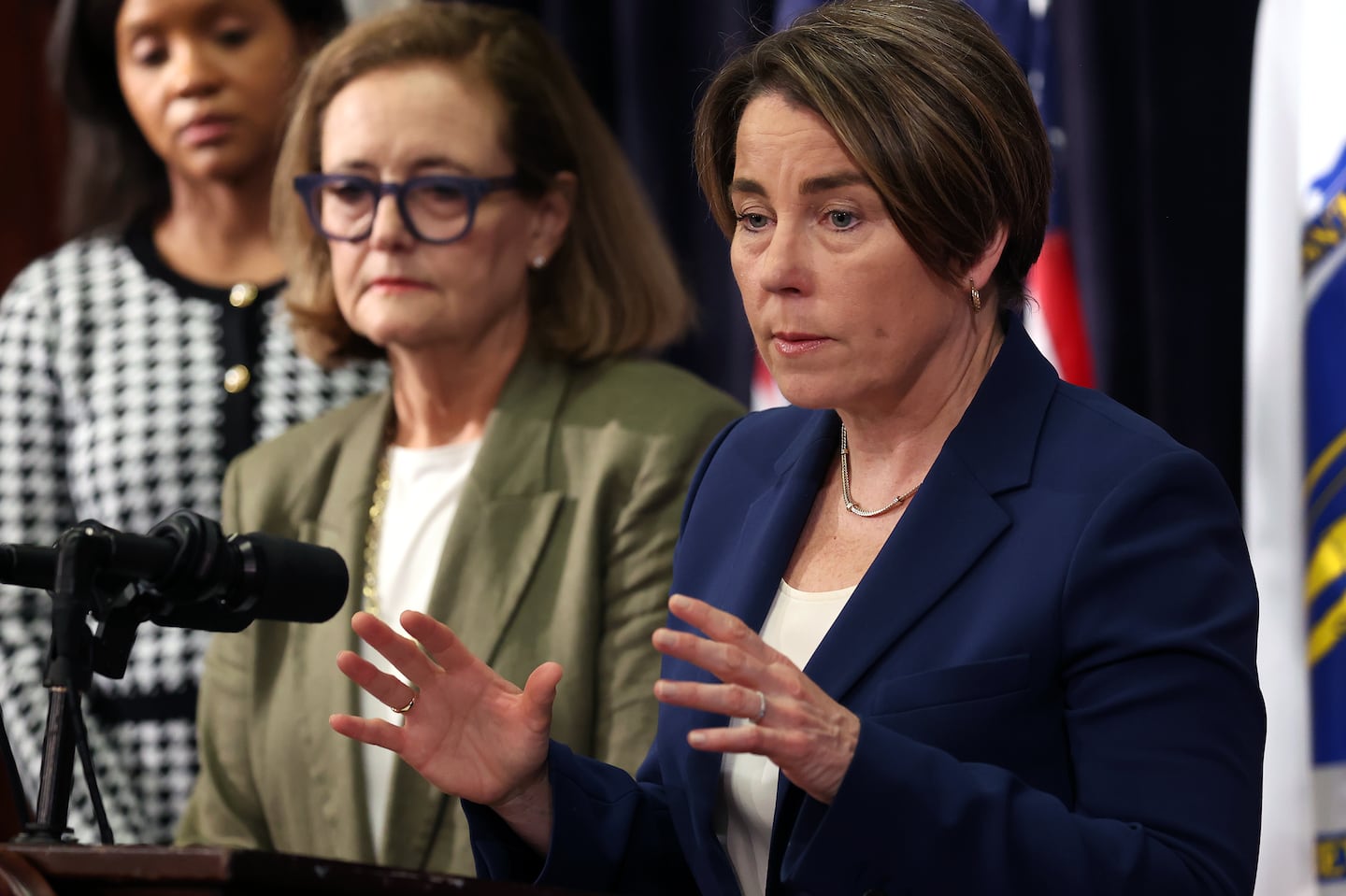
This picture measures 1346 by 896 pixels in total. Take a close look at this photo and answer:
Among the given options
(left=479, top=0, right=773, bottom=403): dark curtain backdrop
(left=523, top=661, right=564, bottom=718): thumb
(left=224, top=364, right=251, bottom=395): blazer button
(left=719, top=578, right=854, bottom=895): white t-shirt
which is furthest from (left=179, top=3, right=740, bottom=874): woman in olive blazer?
(left=523, top=661, right=564, bottom=718): thumb

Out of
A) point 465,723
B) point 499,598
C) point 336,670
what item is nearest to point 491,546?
point 499,598

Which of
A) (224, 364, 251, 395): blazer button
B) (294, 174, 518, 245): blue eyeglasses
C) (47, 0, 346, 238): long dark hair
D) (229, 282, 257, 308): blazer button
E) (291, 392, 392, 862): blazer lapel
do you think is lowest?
(291, 392, 392, 862): blazer lapel

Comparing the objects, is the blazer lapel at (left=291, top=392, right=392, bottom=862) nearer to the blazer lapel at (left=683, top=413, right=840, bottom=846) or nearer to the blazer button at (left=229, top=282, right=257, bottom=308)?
the blazer button at (left=229, top=282, right=257, bottom=308)

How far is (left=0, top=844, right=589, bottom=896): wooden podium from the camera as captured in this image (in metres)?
1.22

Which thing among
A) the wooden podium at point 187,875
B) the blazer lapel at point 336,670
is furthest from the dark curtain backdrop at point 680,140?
the wooden podium at point 187,875

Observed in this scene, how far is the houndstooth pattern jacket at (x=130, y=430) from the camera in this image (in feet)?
10.1

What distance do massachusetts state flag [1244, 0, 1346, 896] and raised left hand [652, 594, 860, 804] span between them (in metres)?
1.38

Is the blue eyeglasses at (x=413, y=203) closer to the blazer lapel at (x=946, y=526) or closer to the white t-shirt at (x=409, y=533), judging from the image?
the white t-shirt at (x=409, y=533)

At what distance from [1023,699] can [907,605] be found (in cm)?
15

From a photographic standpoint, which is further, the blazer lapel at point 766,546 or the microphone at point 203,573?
the blazer lapel at point 766,546

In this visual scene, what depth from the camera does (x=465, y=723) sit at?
1.72 m

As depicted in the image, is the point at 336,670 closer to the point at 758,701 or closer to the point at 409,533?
the point at 409,533

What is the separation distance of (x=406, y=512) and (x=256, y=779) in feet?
1.57

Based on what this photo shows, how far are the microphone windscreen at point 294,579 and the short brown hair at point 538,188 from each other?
1.18m
